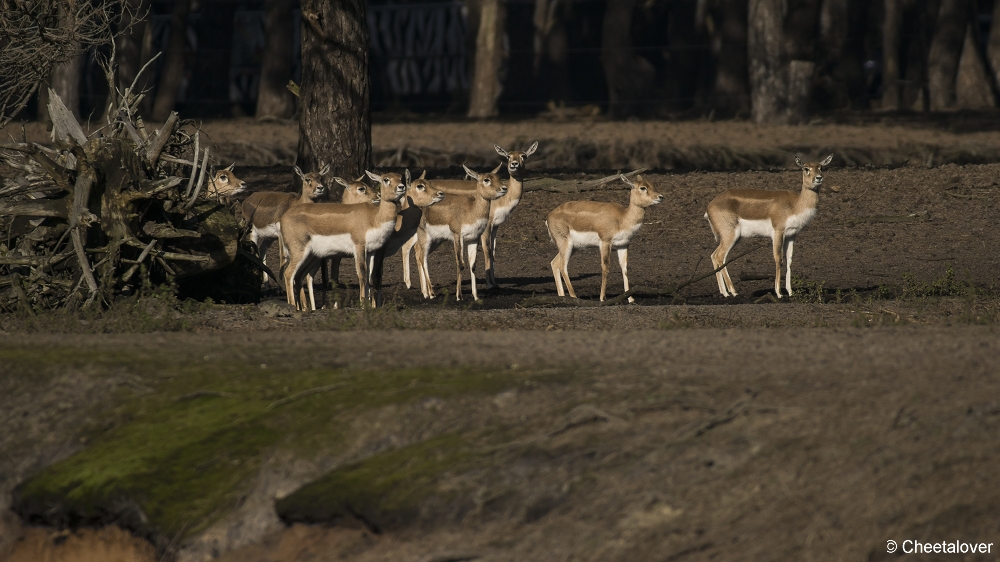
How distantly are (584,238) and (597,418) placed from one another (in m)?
7.19

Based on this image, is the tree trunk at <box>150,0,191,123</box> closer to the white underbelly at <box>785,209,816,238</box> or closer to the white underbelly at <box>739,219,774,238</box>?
the white underbelly at <box>739,219,774,238</box>

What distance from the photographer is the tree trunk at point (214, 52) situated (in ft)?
127

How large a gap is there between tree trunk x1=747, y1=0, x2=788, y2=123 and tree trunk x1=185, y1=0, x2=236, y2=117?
16890 mm

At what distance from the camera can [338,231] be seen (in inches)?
476

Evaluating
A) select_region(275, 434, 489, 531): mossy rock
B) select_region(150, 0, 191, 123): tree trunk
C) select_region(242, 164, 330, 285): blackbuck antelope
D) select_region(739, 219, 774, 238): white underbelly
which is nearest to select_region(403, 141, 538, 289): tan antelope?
select_region(242, 164, 330, 285): blackbuck antelope

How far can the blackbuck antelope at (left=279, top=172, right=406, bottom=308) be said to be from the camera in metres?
12.1

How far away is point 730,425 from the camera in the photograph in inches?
245

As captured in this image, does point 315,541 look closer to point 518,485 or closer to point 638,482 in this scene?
point 518,485

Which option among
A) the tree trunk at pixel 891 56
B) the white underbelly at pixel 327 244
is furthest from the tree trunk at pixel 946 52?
the white underbelly at pixel 327 244

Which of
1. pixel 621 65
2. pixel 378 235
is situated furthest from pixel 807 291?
pixel 621 65

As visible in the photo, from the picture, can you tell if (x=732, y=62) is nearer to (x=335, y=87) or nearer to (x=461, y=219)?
(x=335, y=87)

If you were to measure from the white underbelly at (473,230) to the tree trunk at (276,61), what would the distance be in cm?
1871

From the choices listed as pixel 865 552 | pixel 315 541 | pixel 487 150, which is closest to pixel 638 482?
pixel 865 552

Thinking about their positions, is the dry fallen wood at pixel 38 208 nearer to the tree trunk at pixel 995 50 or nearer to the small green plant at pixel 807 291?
the small green plant at pixel 807 291
